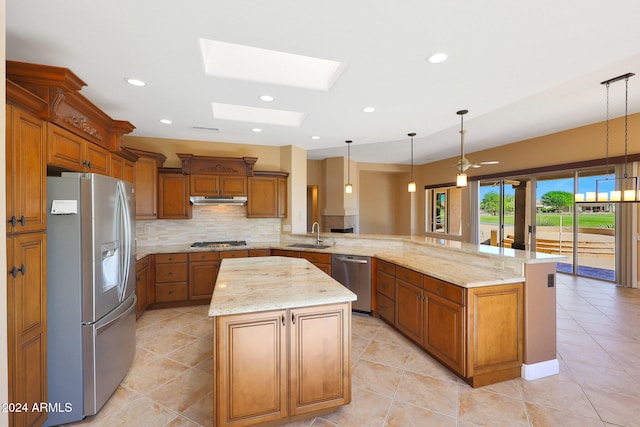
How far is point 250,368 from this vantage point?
170 cm

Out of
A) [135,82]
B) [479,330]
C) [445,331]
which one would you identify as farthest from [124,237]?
[479,330]

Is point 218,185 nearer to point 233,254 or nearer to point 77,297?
point 233,254

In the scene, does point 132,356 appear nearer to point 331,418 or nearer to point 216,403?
point 216,403

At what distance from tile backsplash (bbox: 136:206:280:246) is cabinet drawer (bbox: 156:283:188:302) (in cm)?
85

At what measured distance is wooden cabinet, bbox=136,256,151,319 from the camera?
11.5 feet

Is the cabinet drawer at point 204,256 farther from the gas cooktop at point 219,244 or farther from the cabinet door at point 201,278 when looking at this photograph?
the gas cooktop at point 219,244

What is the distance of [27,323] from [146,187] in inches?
107

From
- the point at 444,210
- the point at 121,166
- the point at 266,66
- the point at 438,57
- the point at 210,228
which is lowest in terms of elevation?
the point at 210,228

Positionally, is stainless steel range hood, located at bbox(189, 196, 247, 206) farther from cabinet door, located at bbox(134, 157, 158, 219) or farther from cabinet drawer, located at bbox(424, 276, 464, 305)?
cabinet drawer, located at bbox(424, 276, 464, 305)

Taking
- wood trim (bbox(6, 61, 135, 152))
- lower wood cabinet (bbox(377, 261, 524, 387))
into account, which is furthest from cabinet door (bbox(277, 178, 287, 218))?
lower wood cabinet (bbox(377, 261, 524, 387))

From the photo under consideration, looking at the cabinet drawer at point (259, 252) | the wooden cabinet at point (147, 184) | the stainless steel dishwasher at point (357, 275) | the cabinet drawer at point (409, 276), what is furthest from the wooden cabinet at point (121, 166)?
the cabinet drawer at point (409, 276)

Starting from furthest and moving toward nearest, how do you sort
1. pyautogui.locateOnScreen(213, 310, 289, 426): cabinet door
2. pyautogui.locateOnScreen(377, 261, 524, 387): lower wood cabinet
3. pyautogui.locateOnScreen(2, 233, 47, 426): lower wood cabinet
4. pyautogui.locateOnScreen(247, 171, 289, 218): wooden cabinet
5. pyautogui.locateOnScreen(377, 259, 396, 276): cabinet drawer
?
pyautogui.locateOnScreen(247, 171, 289, 218): wooden cabinet < pyautogui.locateOnScreen(377, 259, 396, 276): cabinet drawer < pyautogui.locateOnScreen(377, 261, 524, 387): lower wood cabinet < pyautogui.locateOnScreen(213, 310, 289, 426): cabinet door < pyautogui.locateOnScreen(2, 233, 47, 426): lower wood cabinet

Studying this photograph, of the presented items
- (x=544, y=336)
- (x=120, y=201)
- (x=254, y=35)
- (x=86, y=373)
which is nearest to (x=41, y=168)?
(x=120, y=201)

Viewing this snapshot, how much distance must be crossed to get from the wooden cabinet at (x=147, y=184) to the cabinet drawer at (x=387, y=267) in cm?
331
